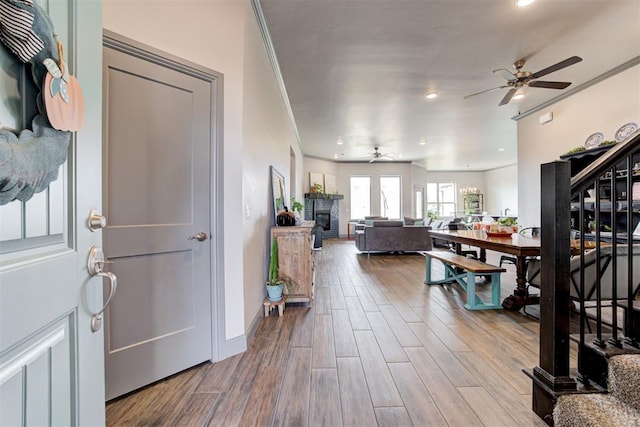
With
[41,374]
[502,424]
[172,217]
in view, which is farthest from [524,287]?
[41,374]

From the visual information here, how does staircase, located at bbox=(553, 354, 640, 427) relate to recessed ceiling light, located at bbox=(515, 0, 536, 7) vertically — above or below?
below

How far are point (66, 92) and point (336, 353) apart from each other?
211cm

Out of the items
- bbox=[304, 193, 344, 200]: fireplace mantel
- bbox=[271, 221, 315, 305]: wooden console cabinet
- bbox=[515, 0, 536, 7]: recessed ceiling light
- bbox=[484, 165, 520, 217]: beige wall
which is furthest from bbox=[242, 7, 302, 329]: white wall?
bbox=[484, 165, 520, 217]: beige wall

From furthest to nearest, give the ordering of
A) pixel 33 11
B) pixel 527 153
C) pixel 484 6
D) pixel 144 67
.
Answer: pixel 527 153, pixel 484 6, pixel 144 67, pixel 33 11

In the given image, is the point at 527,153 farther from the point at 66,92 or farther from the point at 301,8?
the point at 66,92

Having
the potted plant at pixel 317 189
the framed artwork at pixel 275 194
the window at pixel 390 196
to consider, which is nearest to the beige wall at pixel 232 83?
the framed artwork at pixel 275 194

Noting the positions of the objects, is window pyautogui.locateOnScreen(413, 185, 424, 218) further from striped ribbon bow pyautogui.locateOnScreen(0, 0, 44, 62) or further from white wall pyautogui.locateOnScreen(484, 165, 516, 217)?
striped ribbon bow pyautogui.locateOnScreen(0, 0, 44, 62)

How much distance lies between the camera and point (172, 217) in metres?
1.79

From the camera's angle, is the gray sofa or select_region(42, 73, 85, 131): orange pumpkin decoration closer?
select_region(42, 73, 85, 131): orange pumpkin decoration

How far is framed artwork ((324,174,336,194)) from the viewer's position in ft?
32.9

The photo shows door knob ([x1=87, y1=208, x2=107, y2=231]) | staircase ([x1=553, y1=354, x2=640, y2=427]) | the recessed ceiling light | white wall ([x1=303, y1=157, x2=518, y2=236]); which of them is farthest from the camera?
white wall ([x1=303, y1=157, x2=518, y2=236])

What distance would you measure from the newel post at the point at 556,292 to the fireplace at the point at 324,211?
792 centimetres

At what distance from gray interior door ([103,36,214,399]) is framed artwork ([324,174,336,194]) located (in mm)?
8124

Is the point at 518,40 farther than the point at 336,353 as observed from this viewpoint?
Yes
